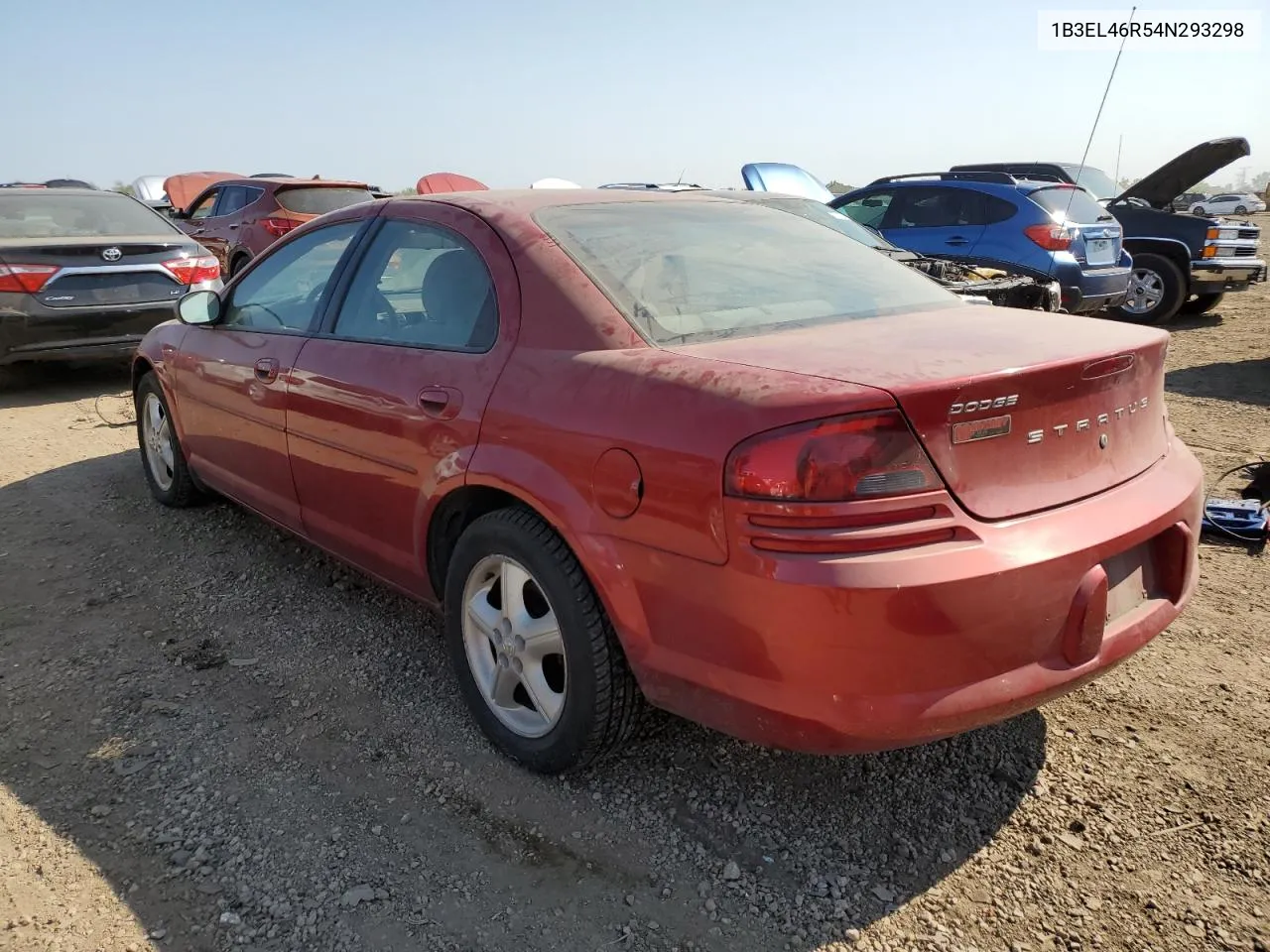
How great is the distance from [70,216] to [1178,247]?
36.2ft

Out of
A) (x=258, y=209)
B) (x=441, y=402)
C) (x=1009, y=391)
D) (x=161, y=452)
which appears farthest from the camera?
(x=258, y=209)

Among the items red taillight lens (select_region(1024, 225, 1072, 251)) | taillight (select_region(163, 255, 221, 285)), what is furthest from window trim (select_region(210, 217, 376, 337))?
red taillight lens (select_region(1024, 225, 1072, 251))

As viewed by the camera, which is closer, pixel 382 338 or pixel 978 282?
pixel 382 338

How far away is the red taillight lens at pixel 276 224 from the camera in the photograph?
37.5 ft

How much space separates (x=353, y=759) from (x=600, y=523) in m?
1.11

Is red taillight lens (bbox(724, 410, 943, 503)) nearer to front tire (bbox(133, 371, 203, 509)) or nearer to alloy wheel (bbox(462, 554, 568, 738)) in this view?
alloy wheel (bbox(462, 554, 568, 738))

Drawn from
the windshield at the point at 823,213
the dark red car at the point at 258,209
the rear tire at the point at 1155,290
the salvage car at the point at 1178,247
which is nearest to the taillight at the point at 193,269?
the dark red car at the point at 258,209

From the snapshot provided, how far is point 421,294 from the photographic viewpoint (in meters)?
3.11

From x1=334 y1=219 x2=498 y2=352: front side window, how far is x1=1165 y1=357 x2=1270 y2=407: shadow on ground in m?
6.45

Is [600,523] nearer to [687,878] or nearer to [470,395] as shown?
[470,395]

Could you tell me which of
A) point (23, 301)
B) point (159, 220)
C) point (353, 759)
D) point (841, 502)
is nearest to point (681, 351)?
point (841, 502)

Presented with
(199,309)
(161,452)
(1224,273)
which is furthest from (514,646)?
(1224,273)

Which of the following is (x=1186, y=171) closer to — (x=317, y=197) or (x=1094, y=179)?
(x=1094, y=179)

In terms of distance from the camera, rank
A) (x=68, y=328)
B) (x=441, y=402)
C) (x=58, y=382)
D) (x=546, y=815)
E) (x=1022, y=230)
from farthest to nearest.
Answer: (x=1022, y=230) → (x=58, y=382) → (x=68, y=328) → (x=441, y=402) → (x=546, y=815)
